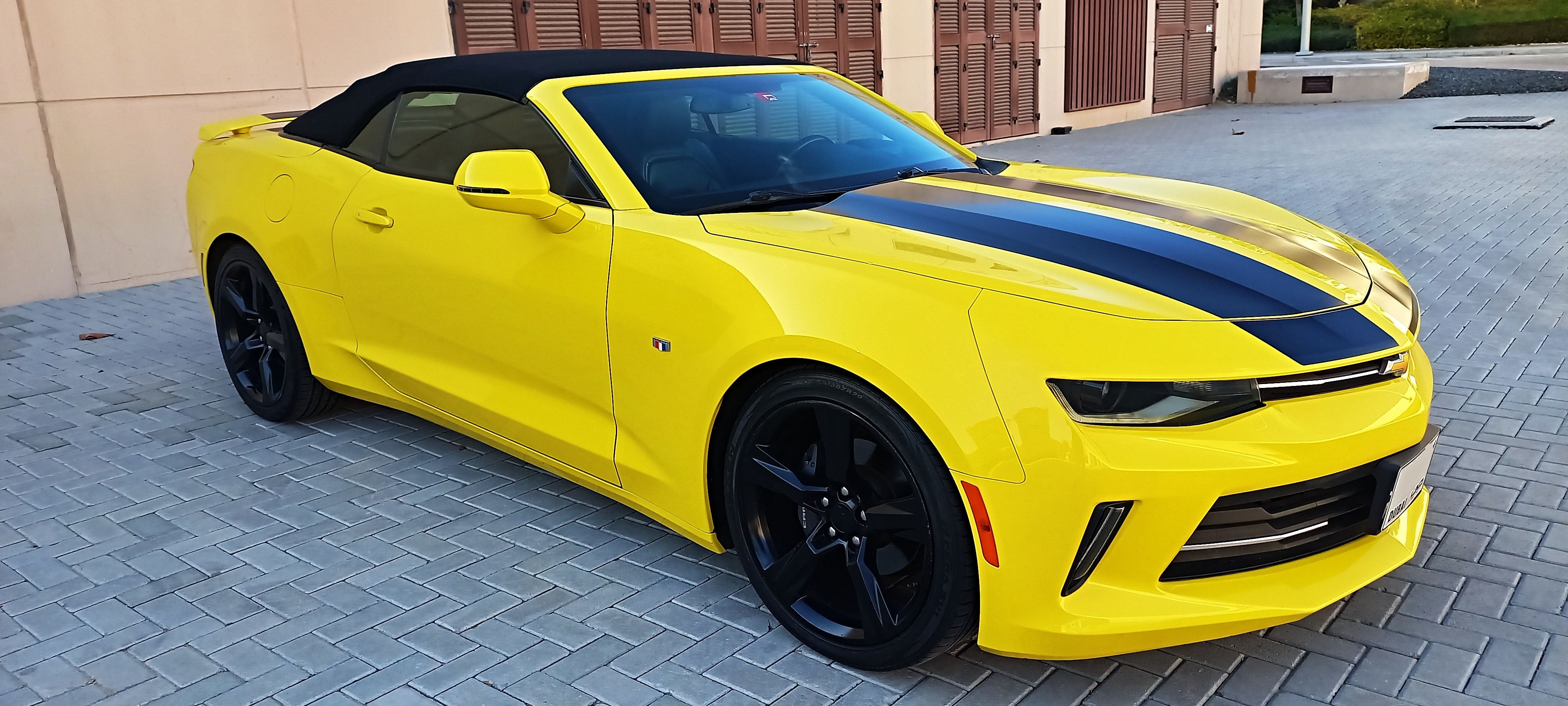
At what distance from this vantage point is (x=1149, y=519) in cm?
229

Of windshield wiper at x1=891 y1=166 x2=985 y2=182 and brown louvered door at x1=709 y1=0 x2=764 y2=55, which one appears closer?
windshield wiper at x1=891 y1=166 x2=985 y2=182

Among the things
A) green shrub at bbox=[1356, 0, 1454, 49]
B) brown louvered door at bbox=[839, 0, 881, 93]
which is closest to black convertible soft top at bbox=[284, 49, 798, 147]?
brown louvered door at bbox=[839, 0, 881, 93]

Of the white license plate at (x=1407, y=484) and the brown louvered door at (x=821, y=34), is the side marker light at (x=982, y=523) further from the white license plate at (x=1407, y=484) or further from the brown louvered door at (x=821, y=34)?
the brown louvered door at (x=821, y=34)

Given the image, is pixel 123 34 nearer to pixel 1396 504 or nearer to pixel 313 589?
pixel 313 589

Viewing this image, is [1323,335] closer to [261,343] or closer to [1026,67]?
[261,343]

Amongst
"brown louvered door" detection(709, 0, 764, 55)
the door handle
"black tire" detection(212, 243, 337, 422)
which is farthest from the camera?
"brown louvered door" detection(709, 0, 764, 55)

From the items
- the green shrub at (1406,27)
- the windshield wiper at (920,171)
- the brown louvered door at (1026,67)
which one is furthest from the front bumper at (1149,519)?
the green shrub at (1406,27)

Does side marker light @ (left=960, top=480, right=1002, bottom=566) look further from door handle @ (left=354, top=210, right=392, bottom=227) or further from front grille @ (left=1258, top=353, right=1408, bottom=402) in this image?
door handle @ (left=354, top=210, right=392, bottom=227)

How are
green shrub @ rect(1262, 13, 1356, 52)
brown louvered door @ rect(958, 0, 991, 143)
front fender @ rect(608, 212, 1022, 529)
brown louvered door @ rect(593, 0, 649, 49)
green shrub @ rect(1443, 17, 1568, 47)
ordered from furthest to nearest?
green shrub @ rect(1262, 13, 1356, 52), green shrub @ rect(1443, 17, 1568, 47), brown louvered door @ rect(958, 0, 991, 143), brown louvered door @ rect(593, 0, 649, 49), front fender @ rect(608, 212, 1022, 529)

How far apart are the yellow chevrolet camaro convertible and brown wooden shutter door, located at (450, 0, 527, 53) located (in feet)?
18.8

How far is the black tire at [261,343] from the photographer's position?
446 cm

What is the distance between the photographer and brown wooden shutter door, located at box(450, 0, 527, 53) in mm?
9422

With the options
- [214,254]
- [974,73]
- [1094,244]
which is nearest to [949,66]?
[974,73]

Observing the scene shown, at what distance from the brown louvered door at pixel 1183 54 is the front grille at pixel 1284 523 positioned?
716 inches
